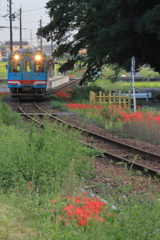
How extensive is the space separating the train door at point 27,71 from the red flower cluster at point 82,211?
71.0 ft

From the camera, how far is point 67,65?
116 feet

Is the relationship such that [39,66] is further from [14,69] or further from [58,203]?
[58,203]

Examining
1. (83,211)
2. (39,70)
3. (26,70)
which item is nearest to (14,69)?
(26,70)

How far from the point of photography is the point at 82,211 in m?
5.88

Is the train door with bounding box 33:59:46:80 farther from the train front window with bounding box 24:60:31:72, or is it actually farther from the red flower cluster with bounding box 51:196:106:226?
the red flower cluster with bounding box 51:196:106:226

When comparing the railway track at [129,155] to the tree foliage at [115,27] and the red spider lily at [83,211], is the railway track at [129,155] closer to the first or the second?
the red spider lily at [83,211]

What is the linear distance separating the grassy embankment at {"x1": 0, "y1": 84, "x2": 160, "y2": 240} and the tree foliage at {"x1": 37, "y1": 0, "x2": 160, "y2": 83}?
14.3 metres

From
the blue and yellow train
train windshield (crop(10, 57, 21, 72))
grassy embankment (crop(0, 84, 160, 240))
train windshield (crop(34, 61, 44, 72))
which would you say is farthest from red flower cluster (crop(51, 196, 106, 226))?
train windshield (crop(10, 57, 21, 72))

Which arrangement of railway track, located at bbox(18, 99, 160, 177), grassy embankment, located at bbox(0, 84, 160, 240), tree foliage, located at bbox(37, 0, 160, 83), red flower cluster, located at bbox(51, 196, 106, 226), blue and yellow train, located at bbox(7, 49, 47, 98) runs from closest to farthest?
grassy embankment, located at bbox(0, 84, 160, 240)
red flower cluster, located at bbox(51, 196, 106, 226)
railway track, located at bbox(18, 99, 160, 177)
tree foliage, located at bbox(37, 0, 160, 83)
blue and yellow train, located at bbox(7, 49, 47, 98)

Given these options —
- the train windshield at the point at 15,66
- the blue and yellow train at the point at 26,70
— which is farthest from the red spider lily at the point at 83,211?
the train windshield at the point at 15,66

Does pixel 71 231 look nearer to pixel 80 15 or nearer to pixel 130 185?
pixel 130 185

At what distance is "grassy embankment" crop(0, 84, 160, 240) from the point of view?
5410 millimetres

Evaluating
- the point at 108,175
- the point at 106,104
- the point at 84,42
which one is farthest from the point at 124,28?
the point at 108,175

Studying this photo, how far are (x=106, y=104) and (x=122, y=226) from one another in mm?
15743
